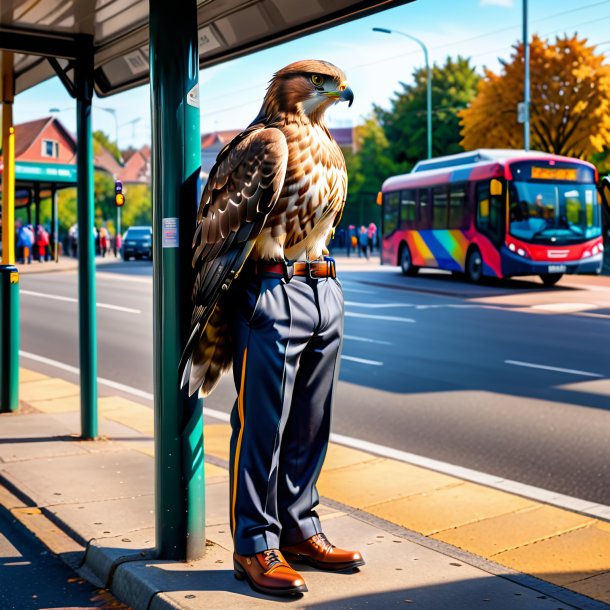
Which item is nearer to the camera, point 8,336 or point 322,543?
point 322,543

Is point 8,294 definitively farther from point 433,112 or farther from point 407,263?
point 433,112

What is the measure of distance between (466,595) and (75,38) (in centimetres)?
427

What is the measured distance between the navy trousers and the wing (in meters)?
0.13

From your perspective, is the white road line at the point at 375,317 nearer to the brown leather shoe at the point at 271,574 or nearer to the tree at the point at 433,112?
the brown leather shoe at the point at 271,574

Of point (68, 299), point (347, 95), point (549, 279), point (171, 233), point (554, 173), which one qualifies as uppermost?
point (554, 173)

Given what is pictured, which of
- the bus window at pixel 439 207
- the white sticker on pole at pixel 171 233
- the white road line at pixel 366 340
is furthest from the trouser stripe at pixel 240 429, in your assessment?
the bus window at pixel 439 207

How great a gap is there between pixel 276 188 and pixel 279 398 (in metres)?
0.76

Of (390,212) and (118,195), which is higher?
(390,212)

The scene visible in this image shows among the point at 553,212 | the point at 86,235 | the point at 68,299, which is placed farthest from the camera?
the point at 553,212

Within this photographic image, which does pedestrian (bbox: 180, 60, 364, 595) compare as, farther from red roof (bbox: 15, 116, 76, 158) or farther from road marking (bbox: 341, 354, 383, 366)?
red roof (bbox: 15, 116, 76, 158)

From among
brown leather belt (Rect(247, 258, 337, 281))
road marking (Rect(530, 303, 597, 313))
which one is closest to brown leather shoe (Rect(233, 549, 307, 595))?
brown leather belt (Rect(247, 258, 337, 281))

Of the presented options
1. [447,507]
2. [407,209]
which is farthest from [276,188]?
[407,209]

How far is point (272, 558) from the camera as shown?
3408 millimetres

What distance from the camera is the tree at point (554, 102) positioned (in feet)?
131
